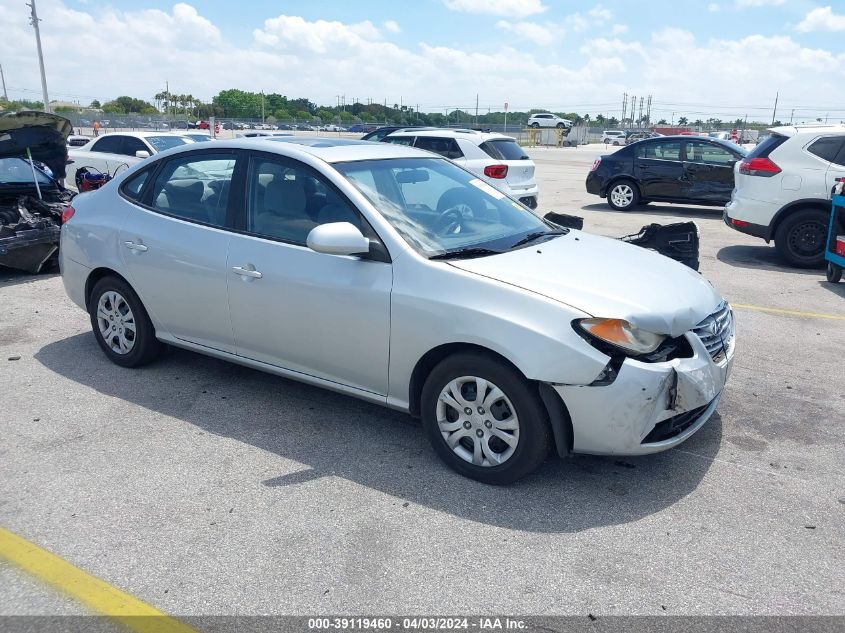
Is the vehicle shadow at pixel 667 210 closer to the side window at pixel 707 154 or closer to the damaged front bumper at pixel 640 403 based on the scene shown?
the side window at pixel 707 154

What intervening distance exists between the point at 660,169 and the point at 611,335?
11941mm

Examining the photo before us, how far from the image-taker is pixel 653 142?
1451 cm

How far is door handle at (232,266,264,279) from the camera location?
430 centimetres

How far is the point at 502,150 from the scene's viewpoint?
12.8 m

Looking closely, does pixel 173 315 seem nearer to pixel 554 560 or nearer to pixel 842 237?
pixel 554 560

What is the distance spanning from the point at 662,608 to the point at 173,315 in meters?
3.56

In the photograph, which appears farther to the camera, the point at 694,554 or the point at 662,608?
the point at 694,554

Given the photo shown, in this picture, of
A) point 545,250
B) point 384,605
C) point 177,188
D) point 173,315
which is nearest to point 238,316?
point 173,315

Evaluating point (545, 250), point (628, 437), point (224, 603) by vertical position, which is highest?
point (545, 250)

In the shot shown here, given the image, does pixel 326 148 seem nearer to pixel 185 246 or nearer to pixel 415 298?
pixel 185 246

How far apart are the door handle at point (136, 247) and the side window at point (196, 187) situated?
0.28 m

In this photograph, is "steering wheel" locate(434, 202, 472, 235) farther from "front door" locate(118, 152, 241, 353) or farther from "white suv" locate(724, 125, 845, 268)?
"white suv" locate(724, 125, 845, 268)

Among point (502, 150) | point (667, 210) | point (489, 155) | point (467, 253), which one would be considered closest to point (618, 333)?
point (467, 253)

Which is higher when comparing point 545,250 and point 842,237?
point 545,250
